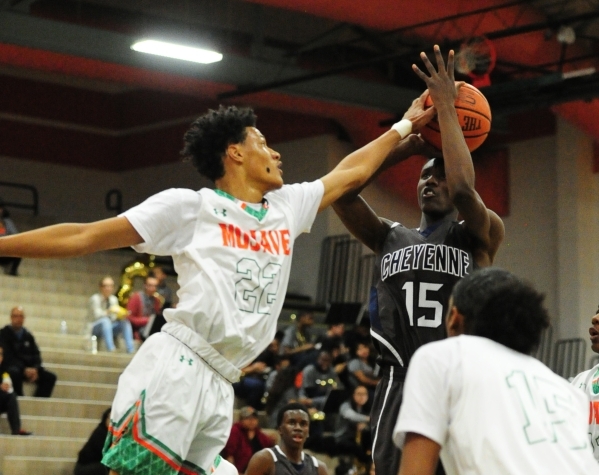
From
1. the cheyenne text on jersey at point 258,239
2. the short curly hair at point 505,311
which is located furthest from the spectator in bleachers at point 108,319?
the short curly hair at point 505,311

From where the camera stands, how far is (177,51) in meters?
13.7

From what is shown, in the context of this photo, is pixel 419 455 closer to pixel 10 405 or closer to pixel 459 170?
pixel 459 170

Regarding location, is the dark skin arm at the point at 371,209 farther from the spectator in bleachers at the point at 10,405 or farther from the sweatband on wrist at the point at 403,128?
the spectator in bleachers at the point at 10,405

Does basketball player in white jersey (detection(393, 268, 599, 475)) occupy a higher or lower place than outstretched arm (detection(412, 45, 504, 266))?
lower

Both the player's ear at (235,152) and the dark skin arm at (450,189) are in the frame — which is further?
the dark skin arm at (450,189)

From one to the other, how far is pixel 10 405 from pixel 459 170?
7998mm

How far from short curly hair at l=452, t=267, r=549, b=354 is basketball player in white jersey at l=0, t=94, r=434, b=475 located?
3.95 ft

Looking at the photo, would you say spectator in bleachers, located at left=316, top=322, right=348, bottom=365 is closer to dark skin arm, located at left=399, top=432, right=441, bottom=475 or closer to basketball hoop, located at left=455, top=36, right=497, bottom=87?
basketball hoop, located at left=455, top=36, right=497, bottom=87

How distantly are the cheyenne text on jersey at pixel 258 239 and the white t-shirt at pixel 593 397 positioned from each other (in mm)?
2275

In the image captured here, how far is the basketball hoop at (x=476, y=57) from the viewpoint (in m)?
11.7

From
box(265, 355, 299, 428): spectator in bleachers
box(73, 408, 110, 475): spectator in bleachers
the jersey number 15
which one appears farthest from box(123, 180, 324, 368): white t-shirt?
box(265, 355, 299, 428): spectator in bleachers

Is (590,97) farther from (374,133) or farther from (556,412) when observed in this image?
(556,412)

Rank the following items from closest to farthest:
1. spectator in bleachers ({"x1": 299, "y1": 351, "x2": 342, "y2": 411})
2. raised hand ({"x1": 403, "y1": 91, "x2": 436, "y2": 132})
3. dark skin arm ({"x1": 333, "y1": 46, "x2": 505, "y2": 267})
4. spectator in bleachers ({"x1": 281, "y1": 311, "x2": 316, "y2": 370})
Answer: dark skin arm ({"x1": 333, "y1": 46, "x2": 505, "y2": 267})
raised hand ({"x1": 403, "y1": 91, "x2": 436, "y2": 132})
spectator in bleachers ({"x1": 299, "y1": 351, "x2": 342, "y2": 411})
spectator in bleachers ({"x1": 281, "y1": 311, "x2": 316, "y2": 370})

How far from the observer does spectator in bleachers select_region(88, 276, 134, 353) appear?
47.4ft
